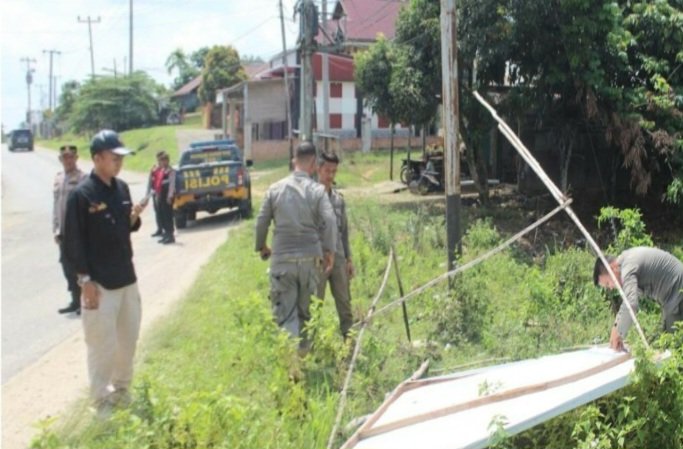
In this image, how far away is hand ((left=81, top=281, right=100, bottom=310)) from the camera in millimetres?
4785

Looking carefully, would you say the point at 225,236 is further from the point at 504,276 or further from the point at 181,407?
the point at 181,407

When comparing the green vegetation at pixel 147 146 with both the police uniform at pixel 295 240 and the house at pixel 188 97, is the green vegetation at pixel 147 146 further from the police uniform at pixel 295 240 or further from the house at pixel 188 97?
the police uniform at pixel 295 240

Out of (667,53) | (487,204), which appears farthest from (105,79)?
(667,53)

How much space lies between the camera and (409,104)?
1597 cm

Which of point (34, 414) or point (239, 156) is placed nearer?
point (34, 414)

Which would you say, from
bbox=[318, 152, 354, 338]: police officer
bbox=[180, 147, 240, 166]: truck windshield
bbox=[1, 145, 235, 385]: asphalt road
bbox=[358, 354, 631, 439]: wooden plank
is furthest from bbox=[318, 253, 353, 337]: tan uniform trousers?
bbox=[180, 147, 240, 166]: truck windshield

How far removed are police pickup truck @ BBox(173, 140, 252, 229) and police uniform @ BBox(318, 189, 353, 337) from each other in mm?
9920

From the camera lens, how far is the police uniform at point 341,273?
6.13 metres

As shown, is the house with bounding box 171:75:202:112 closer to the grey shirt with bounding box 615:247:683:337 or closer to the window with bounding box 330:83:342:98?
the window with bounding box 330:83:342:98

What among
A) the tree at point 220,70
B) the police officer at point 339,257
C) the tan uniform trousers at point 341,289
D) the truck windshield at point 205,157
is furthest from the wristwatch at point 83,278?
the tree at point 220,70

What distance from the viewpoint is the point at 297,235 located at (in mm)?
→ 5500

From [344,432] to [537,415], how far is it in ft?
3.68

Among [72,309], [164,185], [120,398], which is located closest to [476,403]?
[120,398]

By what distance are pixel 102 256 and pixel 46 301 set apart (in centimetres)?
519
